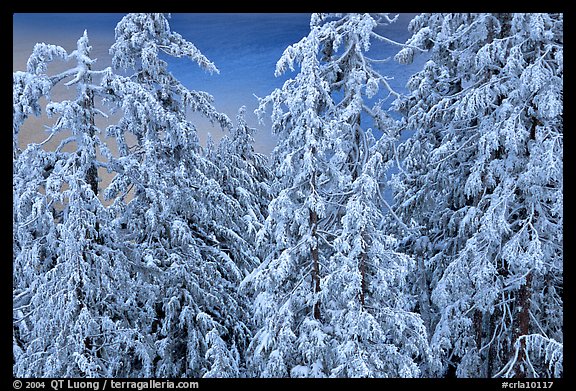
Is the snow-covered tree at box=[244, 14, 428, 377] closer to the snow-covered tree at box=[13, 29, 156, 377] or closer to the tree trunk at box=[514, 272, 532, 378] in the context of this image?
the tree trunk at box=[514, 272, 532, 378]

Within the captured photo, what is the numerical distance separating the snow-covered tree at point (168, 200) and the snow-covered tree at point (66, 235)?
33.1 inches

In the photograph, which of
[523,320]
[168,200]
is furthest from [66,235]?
[523,320]

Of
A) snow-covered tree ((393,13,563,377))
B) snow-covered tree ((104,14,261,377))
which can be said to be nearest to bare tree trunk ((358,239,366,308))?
snow-covered tree ((393,13,563,377))

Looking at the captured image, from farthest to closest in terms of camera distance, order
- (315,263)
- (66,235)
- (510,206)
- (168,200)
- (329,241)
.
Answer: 1. (168,200)
2. (329,241)
3. (510,206)
4. (315,263)
5. (66,235)

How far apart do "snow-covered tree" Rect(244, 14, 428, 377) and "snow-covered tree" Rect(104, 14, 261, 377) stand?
8.18 ft

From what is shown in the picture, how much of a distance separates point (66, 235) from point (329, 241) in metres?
5.10

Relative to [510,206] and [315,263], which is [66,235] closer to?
[315,263]

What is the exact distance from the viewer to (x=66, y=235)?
28.6 ft

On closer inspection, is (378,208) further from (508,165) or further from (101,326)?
(101,326)

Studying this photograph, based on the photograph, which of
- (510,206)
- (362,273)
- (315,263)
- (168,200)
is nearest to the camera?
(362,273)

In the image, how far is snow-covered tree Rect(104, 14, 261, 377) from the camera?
1032cm

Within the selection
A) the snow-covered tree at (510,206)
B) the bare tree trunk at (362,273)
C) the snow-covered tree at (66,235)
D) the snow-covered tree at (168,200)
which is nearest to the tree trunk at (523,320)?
the snow-covered tree at (510,206)

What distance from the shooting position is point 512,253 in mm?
8695
